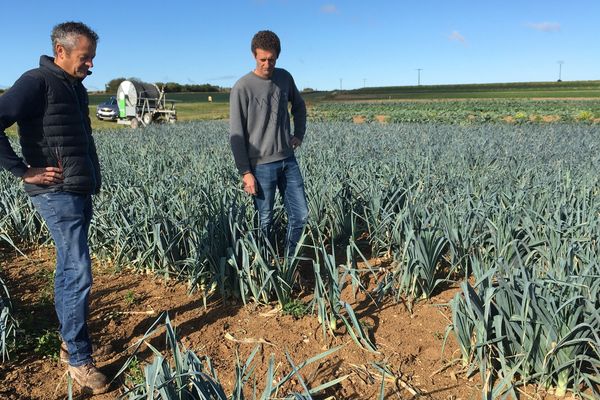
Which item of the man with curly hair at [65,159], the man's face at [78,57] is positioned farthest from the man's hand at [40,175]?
the man's face at [78,57]

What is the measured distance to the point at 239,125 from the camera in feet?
9.72

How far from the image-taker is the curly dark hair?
2793 mm

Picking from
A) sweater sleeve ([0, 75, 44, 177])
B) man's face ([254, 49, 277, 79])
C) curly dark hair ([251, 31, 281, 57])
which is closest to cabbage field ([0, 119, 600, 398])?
man's face ([254, 49, 277, 79])

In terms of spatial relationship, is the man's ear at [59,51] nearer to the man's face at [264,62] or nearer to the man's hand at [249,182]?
the man's face at [264,62]

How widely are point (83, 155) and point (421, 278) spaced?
2.06 meters

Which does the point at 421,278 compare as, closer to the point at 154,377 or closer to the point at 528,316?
the point at 528,316

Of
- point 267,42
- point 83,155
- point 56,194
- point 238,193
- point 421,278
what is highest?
point 267,42

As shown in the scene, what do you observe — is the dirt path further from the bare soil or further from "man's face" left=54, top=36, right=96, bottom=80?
"man's face" left=54, top=36, right=96, bottom=80

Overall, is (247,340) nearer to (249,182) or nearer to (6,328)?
(249,182)

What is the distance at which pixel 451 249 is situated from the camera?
2896 mm

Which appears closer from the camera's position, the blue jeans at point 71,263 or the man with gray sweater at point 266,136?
the blue jeans at point 71,263

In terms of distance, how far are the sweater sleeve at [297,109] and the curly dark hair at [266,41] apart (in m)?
0.44

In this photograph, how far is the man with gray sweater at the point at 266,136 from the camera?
293 cm

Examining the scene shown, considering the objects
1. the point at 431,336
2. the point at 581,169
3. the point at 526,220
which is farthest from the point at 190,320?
the point at 581,169
